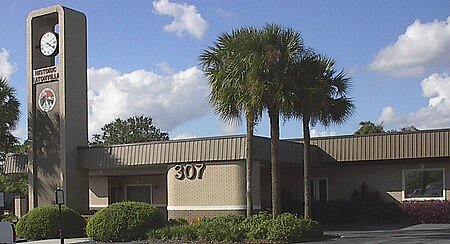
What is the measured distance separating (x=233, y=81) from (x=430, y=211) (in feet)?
42.5

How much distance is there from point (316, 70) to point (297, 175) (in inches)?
491

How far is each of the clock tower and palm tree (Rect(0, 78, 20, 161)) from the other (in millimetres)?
1071

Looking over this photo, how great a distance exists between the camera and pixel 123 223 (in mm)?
27234

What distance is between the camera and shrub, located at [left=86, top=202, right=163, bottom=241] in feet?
89.1

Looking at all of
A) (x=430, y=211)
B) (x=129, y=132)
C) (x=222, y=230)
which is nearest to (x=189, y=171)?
(x=222, y=230)

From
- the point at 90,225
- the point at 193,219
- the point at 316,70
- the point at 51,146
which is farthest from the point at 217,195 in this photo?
the point at 51,146

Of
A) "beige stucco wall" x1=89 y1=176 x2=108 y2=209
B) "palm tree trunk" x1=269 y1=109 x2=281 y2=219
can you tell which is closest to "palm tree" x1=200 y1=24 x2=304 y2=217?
"palm tree trunk" x1=269 y1=109 x2=281 y2=219

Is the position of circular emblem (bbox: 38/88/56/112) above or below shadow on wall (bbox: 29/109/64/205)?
above

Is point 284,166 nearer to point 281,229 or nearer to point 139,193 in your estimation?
point 139,193

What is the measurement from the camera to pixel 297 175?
3728 cm

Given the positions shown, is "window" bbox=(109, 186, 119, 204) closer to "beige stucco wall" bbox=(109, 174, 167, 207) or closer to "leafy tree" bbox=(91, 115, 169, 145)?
"beige stucco wall" bbox=(109, 174, 167, 207)

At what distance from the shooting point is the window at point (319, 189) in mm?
36812

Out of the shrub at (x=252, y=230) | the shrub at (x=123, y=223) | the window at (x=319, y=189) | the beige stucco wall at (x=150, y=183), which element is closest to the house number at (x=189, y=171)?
the shrub at (x=123, y=223)

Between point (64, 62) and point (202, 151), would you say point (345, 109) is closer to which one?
point (202, 151)
